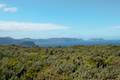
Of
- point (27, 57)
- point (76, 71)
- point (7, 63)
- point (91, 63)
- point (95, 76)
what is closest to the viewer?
point (95, 76)

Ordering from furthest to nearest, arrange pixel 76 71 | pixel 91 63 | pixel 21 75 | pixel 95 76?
pixel 21 75, pixel 91 63, pixel 76 71, pixel 95 76

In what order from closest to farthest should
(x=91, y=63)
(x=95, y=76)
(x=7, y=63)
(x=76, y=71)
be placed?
(x=95, y=76), (x=76, y=71), (x=91, y=63), (x=7, y=63)

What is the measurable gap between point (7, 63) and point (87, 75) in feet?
22.2

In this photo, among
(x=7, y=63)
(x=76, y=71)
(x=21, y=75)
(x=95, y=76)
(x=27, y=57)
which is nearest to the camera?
(x=95, y=76)

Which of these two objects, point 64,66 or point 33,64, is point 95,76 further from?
point 33,64

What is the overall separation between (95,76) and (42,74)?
11.7 feet

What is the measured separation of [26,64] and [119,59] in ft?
18.9

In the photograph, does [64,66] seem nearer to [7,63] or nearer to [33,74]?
[33,74]

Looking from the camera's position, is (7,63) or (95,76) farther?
(7,63)

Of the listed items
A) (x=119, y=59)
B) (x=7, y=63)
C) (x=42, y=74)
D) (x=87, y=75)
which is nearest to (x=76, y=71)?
(x=87, y=75)

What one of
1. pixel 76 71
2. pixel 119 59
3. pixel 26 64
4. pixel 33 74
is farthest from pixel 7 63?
pixel 119 59

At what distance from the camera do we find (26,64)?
757 inches

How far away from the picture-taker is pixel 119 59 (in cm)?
1852

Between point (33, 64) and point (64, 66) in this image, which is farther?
point (33, 64)
